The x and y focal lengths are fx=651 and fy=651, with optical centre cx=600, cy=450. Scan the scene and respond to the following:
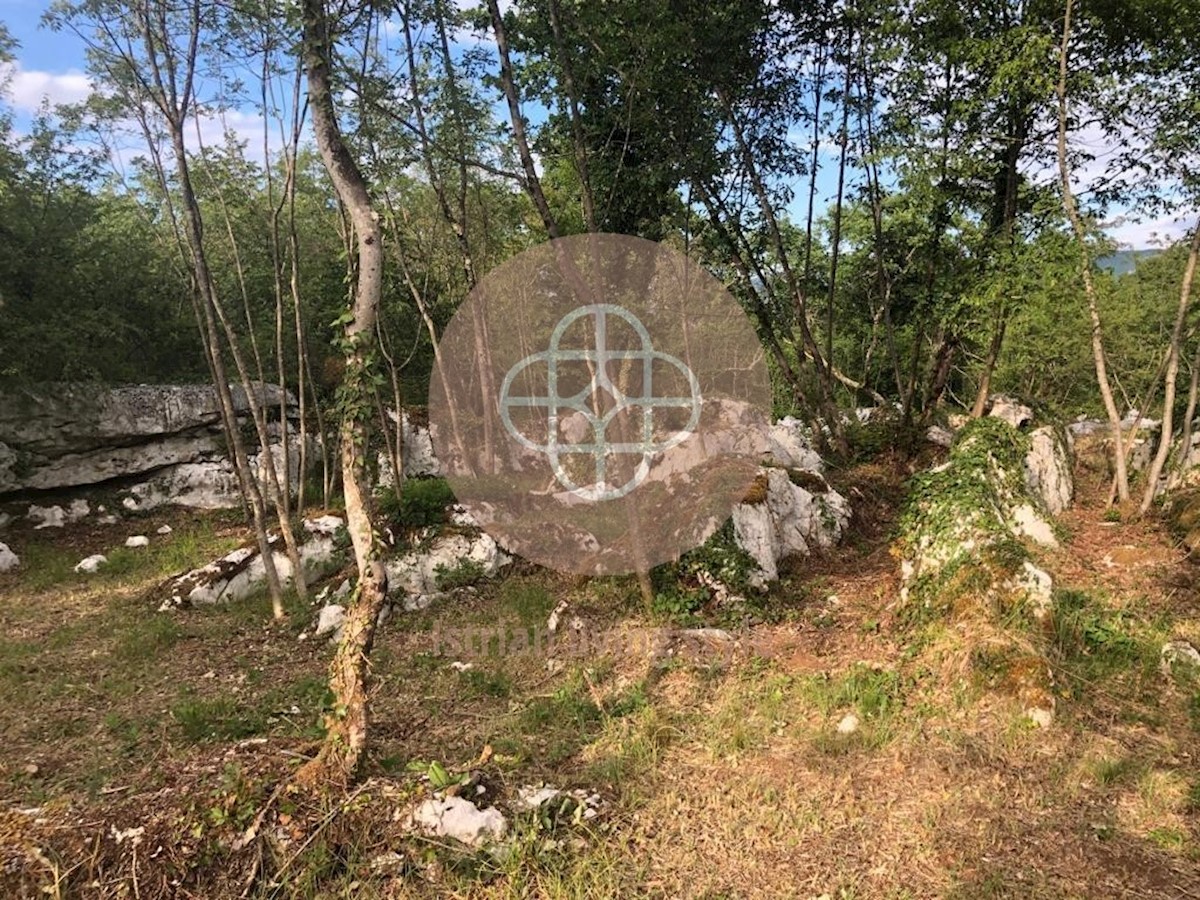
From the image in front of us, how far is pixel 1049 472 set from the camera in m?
10.1

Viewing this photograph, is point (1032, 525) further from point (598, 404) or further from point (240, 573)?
point (240, 573)

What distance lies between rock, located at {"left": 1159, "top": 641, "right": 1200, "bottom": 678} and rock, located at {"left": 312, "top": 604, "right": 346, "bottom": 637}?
7.60m

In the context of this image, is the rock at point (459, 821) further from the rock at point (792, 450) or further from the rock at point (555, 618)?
the rock at point (792, 450)

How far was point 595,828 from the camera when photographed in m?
3.77

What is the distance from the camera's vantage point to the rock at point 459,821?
352cm

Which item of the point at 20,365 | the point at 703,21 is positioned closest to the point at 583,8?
the point at 703,21

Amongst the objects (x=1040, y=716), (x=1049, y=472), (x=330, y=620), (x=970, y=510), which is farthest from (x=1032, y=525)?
(x=330, y=620)

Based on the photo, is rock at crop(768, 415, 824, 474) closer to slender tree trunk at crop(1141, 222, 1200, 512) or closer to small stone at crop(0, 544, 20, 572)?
slender tree trunk at crop(1141, 222, 1200, 512)

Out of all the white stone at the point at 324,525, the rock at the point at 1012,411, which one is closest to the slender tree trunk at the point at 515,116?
the white stone at the point at 324,525

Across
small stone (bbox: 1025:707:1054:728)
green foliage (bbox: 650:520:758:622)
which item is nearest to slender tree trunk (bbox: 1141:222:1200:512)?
green foliage (bbox: 650:520:758:622)

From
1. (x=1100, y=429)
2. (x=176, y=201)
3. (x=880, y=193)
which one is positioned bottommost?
(x=1100, y=429)

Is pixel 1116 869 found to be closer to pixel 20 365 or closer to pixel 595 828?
pixel 595 828

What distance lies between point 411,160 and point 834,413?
8.19 metres

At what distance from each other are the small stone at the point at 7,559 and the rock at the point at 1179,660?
1433 centimetres
